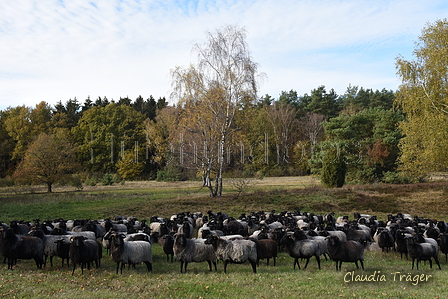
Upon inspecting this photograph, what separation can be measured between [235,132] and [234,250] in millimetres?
23192

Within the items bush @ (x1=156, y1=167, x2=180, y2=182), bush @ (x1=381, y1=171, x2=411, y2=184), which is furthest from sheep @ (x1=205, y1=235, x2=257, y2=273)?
bush @ (x1=156, y1=167, x2=180, y2=182)

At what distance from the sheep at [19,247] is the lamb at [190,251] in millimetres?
4442

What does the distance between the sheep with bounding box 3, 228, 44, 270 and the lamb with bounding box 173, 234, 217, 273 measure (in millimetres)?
4442

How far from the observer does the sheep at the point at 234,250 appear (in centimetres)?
1102

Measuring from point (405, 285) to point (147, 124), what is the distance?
66673 millimetres

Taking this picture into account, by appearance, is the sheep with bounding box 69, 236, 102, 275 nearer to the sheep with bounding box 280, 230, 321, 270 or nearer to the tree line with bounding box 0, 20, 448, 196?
the sheep with bounding box 280, 230, 321, 270

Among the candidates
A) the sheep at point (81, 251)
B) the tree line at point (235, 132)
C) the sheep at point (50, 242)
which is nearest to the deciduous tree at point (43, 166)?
the tree line at point (235, 132)

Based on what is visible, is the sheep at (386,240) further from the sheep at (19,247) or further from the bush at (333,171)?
the bush at (333,171)

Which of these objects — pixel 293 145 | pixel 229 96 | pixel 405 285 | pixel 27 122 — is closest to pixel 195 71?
pixel 229 96

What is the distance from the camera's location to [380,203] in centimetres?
2755

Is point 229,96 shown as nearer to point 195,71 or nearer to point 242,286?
point 195,71

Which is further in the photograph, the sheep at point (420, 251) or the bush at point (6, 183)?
the bush at point (6, 183)

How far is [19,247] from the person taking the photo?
11.4 metres

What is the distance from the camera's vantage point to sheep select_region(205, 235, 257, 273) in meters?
11.0
